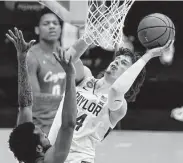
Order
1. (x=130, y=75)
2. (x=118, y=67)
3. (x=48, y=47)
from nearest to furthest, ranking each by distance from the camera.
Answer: (x=130, y=75) → (x=118, y=67) → (x=48, y=47)

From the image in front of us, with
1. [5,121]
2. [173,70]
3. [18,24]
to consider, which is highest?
[18,24]

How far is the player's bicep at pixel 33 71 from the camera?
5309 millimetres

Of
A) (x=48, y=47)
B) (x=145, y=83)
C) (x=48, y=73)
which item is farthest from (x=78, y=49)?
(x=145, y=83)

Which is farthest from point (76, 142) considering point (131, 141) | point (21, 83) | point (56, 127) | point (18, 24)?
point (18, 24)

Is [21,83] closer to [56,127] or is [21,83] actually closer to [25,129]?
[25,129]

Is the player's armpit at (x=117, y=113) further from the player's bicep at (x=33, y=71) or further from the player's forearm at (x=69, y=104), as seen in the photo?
the player's bicep at (x=33, y=71)

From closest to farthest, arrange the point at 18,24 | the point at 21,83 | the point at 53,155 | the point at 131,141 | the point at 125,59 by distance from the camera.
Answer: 1. the point at 53,155
2. the point at 21,83
3. the point at 125,59
4. the point at 131,141
5. the point at 18,24

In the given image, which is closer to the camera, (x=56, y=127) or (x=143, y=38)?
(x=56, y=127)

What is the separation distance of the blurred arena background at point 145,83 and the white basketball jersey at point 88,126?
4271 millimetres

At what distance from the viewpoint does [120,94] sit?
3.60m

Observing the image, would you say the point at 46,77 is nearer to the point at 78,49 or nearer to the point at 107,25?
the point at 107,25

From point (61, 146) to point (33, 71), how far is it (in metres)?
2.59

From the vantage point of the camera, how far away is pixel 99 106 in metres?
3.79

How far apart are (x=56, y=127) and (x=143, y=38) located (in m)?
0.89
